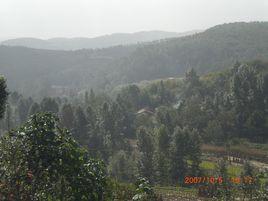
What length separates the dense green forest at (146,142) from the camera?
1983 centimetres

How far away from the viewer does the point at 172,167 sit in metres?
77.8

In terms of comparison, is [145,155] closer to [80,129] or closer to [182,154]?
[182,154]

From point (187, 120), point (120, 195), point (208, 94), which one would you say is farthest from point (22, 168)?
point (208, 94)

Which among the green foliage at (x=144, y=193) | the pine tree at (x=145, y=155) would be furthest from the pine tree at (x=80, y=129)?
the green foliage at (x=144, y=193)

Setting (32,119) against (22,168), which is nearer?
(22,168)

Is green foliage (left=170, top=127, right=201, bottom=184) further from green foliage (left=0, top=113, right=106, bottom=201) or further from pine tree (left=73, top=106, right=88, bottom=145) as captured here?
green foliage (left=0, top=113, right=106, bottom=201)

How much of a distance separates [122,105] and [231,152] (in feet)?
132

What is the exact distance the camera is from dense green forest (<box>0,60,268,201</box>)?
19828 mm

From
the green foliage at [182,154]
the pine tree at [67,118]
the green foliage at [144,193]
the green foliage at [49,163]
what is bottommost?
the green foliage at [182,154]

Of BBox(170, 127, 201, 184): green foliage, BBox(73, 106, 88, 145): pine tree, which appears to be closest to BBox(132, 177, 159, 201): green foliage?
BBox(170, 127, 201, 184): green foliage

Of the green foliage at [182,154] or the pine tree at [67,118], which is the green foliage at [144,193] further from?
the pine tree at [67,118]

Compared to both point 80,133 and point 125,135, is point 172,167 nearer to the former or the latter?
point 80,133

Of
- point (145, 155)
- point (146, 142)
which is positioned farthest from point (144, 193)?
point (146, 142)

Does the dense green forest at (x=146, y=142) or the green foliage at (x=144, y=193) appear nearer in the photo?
the green foliage at (x=144, y=193)
